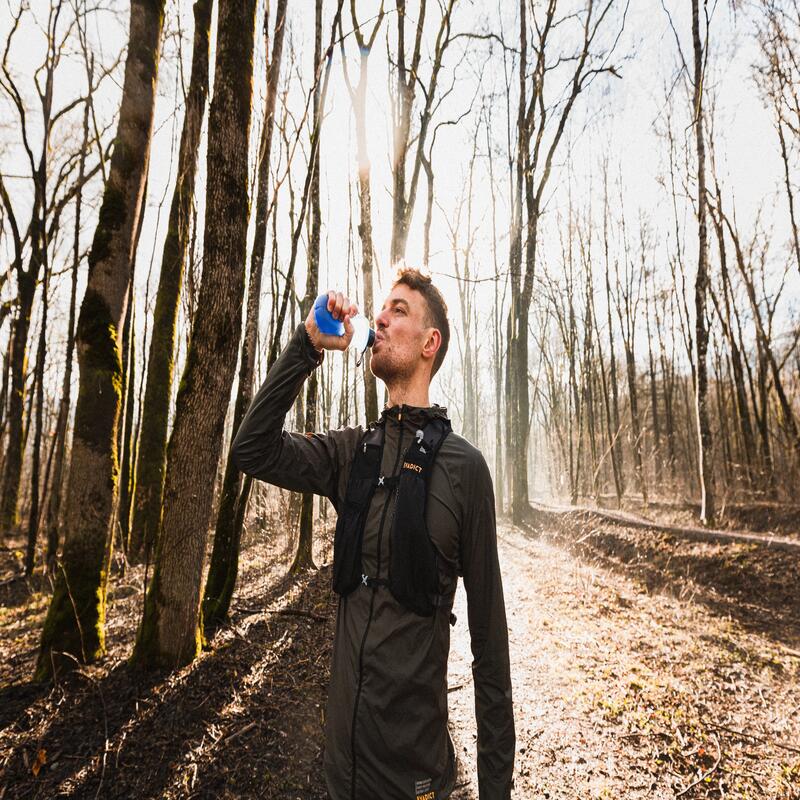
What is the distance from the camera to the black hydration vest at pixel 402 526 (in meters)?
1.48

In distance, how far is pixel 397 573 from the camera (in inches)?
58.3

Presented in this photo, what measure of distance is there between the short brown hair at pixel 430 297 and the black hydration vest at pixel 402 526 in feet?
1.53

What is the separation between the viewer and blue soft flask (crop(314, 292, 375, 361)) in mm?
1671

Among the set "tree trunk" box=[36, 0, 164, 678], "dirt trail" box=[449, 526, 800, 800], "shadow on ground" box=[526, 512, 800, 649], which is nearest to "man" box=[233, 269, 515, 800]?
"dirt trail" box=[449, 526, 800, 800]

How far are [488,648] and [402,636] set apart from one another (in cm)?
32

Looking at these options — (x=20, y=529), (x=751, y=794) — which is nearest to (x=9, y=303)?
(x=20, y=529)

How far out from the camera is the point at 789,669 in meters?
5.14

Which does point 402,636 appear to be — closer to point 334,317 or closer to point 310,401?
point 334,317

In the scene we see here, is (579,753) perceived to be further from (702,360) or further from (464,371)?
(464,371)

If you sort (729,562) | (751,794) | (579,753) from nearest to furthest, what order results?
(751,794), (579,753), (729,562)

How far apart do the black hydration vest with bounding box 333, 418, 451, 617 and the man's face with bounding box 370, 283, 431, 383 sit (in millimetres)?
281

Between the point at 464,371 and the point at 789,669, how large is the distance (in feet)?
77.4

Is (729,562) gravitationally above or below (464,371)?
below

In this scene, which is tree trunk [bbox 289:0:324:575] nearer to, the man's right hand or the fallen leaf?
the fallen leaf
